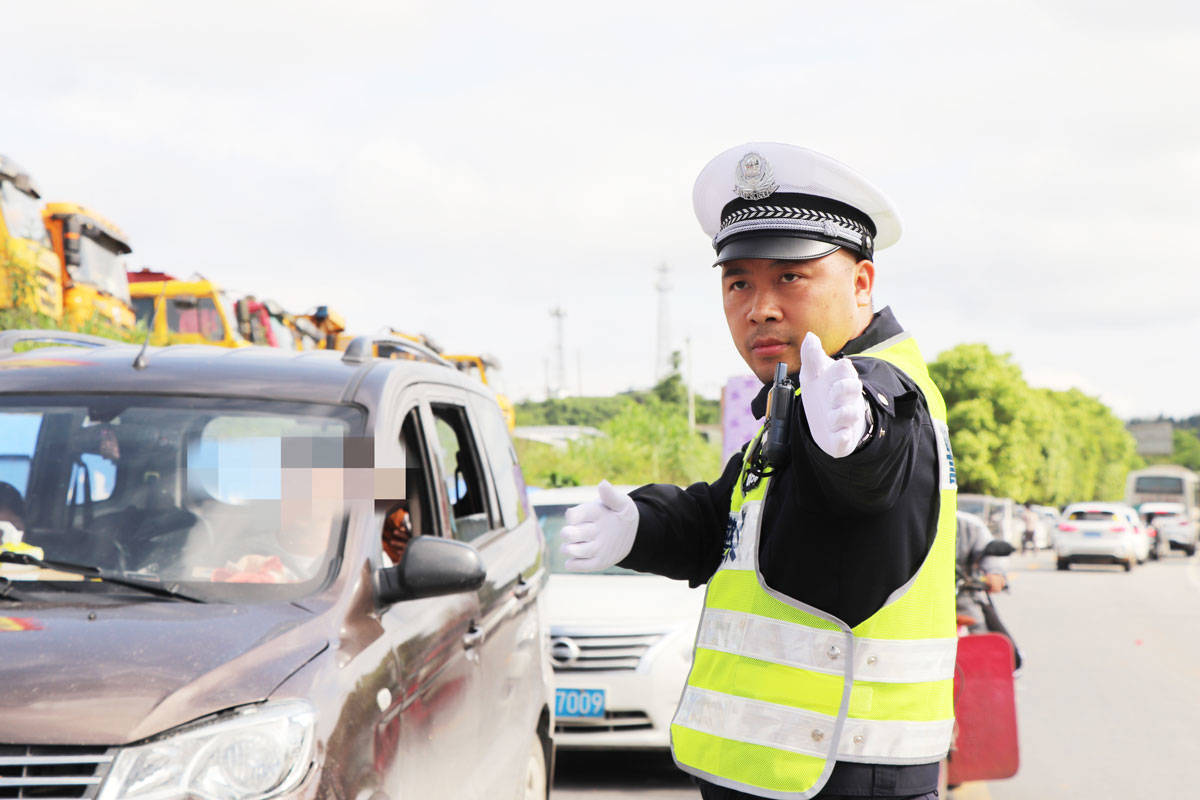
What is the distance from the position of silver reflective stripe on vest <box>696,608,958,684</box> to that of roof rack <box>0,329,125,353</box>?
9.30ft

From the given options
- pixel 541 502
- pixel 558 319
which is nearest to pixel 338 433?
pixel 541 502

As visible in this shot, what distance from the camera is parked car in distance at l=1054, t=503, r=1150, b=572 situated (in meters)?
32.6

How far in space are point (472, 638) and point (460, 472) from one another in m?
0.93

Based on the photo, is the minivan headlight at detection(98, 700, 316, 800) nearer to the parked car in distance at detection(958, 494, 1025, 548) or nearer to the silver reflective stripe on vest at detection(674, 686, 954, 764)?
the silver reflective stripe on vest at detection(674, 686, 954, 764)

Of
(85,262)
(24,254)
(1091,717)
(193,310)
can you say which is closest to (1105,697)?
(1091,717)

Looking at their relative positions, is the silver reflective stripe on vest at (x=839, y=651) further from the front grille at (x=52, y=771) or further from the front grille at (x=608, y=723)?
the front grille at (x=608, y=723)

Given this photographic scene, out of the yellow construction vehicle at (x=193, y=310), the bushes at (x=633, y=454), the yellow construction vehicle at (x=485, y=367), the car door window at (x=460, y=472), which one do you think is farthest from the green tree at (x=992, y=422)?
the car door window at (x=460, y=472)

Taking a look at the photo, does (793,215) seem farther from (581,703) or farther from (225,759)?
(581,703)

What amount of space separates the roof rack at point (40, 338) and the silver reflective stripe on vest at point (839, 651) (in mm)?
2835

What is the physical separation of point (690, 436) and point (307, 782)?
3446cm

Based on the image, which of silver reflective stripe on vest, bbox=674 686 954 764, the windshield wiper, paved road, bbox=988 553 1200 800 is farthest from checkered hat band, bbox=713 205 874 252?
paved road, bbox=988 553 1200 800

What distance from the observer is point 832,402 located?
174cm

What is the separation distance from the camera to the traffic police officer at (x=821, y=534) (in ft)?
6.08

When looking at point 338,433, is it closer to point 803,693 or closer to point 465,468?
point 465,468
